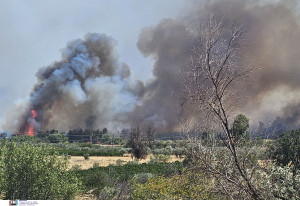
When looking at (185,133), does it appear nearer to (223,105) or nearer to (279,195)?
(223,105)

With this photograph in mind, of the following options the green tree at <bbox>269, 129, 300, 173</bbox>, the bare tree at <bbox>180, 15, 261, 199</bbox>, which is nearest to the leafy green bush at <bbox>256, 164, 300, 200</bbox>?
the bare tree at <bbox>180, 15, 261, 199</bbox>

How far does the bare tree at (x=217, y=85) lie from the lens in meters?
6.21

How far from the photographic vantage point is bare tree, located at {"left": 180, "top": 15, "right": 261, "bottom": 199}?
244 inches

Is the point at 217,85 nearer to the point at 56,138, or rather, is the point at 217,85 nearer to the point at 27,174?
the point at 27,174

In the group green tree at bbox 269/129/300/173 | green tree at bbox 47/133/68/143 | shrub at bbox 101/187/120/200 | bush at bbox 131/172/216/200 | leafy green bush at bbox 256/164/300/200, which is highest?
green tree at bbox 47/133/68/143

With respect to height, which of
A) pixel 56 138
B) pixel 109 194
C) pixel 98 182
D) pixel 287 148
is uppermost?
pixel 56 138

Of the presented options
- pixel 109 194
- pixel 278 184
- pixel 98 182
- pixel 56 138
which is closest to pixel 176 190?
pixel 278 184

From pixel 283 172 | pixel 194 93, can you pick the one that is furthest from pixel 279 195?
pixel 194 93

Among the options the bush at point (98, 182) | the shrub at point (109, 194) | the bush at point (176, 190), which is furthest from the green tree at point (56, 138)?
the bush at point (176, 190)

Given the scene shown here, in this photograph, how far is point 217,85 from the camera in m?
6.32

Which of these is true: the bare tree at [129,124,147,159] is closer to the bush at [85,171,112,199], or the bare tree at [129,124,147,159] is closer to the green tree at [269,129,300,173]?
the bush at [85,171,112,199]

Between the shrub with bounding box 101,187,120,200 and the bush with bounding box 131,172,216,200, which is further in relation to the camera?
the shrub with bounding box 101,187,120,200

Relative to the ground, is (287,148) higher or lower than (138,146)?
lower

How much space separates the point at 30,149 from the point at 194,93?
5785 millimetres
